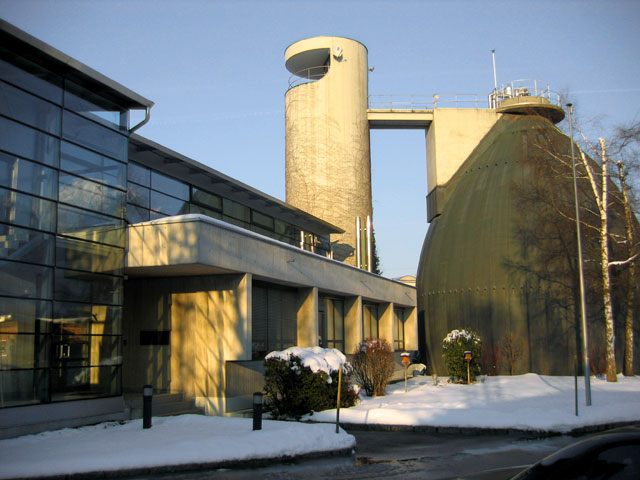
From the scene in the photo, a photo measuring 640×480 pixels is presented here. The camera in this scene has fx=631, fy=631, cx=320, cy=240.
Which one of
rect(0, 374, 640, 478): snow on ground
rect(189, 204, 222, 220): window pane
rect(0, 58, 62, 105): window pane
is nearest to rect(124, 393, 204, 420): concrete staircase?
rect(0, 374, 640, 478): snow on ground

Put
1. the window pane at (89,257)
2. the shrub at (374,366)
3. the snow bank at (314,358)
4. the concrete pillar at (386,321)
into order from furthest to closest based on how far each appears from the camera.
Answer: the concrete pillar at (386,321)
the shrub at (374,366)
the snow bank at (314,358)
the window pane at (89,257)

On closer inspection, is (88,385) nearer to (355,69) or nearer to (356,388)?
(356,388)

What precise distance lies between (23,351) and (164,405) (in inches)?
180

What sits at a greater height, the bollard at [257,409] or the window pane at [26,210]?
the window pane at [26,210]

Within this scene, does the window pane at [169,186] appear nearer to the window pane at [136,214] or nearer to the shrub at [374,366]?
the window pane at [136,214]

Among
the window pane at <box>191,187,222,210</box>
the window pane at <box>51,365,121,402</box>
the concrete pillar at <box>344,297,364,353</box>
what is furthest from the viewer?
the concrete pillar at <box>344,297,364,353</box>

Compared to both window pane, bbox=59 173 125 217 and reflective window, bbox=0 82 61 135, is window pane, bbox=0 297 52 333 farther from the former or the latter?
reflective window, bbox=0 82 61 135

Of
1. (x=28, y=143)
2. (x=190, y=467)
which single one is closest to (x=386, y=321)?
(x=28, y=143)

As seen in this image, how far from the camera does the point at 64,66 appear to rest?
14.8 meters

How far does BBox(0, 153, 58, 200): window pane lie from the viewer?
13425mm

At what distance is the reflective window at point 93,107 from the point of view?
604 inches

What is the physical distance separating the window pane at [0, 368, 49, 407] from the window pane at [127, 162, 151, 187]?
7.70 m

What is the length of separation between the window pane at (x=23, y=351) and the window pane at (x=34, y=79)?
5.52 m

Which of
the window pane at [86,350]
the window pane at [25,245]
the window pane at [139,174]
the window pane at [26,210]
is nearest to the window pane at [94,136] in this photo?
the window pane at [26,210]
